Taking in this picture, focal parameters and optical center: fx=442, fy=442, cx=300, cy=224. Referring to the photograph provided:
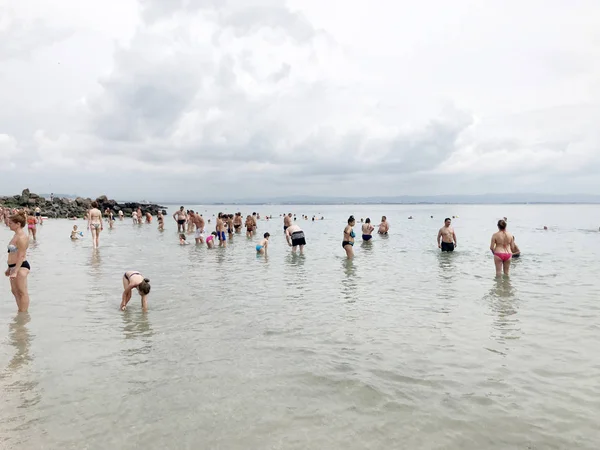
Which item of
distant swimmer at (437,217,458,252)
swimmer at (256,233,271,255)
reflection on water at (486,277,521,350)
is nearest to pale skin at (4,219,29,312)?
reflection on water at (486,277,521,350)

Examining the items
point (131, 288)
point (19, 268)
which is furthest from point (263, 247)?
point (19, 268)

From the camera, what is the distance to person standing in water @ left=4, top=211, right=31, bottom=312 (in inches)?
350

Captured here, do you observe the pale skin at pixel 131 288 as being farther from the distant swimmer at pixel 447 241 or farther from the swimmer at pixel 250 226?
the swimmer at pixel 250 226

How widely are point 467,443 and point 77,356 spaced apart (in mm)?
5744

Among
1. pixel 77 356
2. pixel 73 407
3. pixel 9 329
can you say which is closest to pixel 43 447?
pixel 73 407

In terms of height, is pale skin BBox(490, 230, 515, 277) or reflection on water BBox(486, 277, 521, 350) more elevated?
pale skin BBox(490, 230, 515, 277)

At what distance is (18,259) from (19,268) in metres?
0.21

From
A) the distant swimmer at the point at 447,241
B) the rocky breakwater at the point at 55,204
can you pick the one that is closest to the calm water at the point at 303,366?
the distant swimmer at the point at 447,241

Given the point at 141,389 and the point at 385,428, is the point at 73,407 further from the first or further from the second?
the point at 385,428

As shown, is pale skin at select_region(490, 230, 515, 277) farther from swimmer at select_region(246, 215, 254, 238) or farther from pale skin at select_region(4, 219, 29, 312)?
swimmer at select_region(246, 215, 254, 238)

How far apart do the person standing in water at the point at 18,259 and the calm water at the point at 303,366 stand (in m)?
0.48

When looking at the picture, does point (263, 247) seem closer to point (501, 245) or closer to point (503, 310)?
point (501, 245)

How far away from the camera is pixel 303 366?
665 centimetres

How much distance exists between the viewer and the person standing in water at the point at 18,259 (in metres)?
8.88
